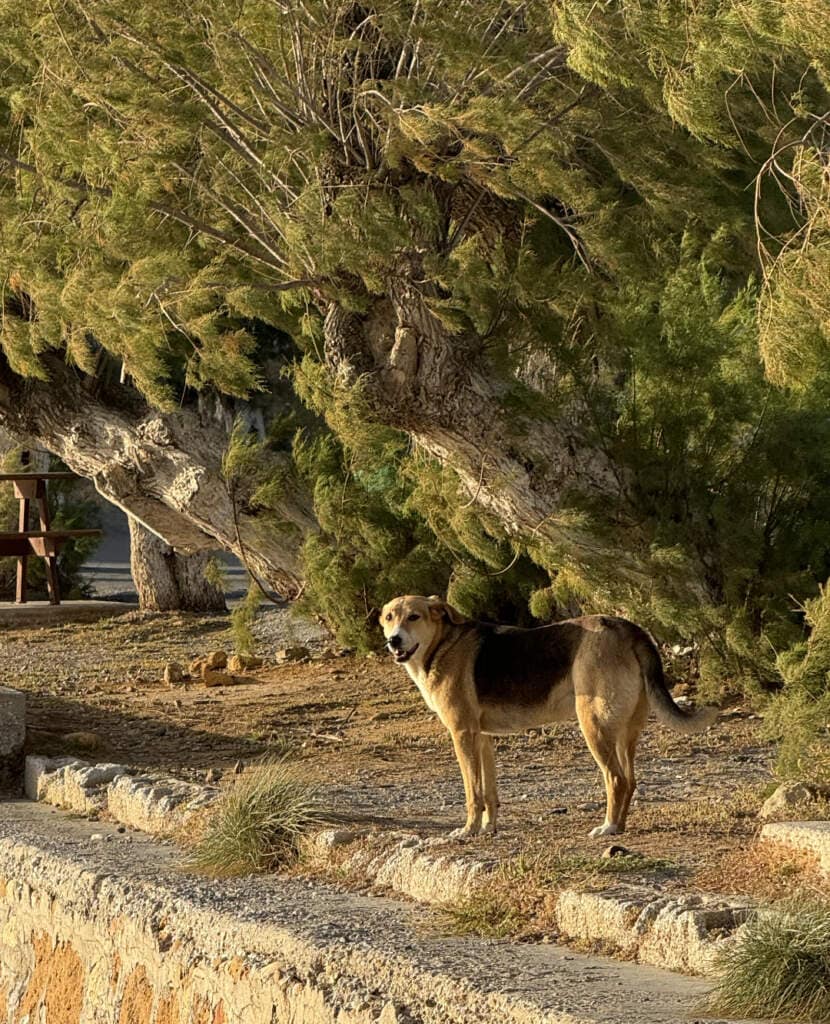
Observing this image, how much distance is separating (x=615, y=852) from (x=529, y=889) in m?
0.78

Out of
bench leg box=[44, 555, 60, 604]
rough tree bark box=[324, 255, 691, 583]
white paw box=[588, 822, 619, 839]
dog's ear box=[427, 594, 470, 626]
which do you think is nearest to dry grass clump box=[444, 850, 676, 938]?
white paw box=[588, 822, 619, 839]

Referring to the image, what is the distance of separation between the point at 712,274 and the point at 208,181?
3.93m

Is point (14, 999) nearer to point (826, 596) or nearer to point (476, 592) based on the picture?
point (826, 596)

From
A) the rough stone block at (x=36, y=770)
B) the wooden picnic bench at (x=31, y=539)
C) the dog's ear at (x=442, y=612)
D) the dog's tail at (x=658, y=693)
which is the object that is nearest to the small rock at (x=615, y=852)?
the dog's tail at (x=658, y=693)

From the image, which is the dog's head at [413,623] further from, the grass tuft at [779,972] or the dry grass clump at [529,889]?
the grass tuft at [779,972]

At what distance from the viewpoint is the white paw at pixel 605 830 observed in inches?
298

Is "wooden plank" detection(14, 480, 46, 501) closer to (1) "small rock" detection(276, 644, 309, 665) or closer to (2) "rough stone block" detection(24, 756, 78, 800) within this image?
(1) "small rock" detection(276, 644, 309, 665)

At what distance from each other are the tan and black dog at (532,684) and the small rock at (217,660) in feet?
25.4

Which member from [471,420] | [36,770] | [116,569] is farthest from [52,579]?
[116,569]

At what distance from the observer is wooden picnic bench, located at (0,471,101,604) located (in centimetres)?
1973

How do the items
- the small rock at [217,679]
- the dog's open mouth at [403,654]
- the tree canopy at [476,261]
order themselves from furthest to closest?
the small rock at [217,679], the tree canopy at [476,261], the dog's open mouth at [403,654]

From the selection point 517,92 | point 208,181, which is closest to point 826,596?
point 517,92

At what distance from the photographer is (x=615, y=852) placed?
6.84 metres

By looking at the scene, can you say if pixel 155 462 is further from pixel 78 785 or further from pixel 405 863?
pixel 405 863
